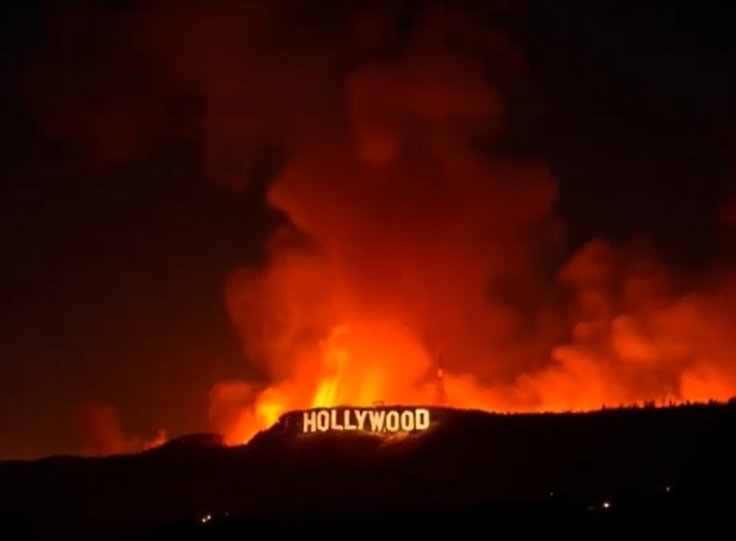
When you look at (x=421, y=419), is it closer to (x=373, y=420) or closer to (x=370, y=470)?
(x=373, y=420)

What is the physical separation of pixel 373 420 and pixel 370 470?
4973 millimetres

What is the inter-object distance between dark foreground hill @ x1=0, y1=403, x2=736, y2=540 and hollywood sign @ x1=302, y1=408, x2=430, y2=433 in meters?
0.80

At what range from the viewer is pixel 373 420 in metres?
97.2

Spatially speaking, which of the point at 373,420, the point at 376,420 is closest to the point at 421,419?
the point at 376,420

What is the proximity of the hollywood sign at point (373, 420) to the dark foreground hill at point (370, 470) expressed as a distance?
0.80m

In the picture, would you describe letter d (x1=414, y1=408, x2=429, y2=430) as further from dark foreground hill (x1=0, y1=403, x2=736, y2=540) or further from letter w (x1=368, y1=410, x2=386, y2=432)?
letter w (x1=368, y1=410, x2=386, y2=432)

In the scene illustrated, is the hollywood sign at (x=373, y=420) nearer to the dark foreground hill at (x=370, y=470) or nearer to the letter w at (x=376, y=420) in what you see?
the letter w at (x=376, y=420)

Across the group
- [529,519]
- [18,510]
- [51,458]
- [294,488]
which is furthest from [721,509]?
[51,458]

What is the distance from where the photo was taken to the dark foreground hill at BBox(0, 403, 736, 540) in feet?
279

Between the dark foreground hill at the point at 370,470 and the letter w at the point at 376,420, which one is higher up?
the letter w at the point at 376,420

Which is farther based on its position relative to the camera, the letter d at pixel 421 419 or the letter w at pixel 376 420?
the letter d at pixel 421 419

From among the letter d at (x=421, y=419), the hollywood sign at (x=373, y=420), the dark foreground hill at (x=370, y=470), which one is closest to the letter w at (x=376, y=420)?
the hollywood sign at (x=373, y=420)

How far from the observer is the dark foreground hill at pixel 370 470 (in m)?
85.2

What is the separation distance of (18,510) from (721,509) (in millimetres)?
66497
